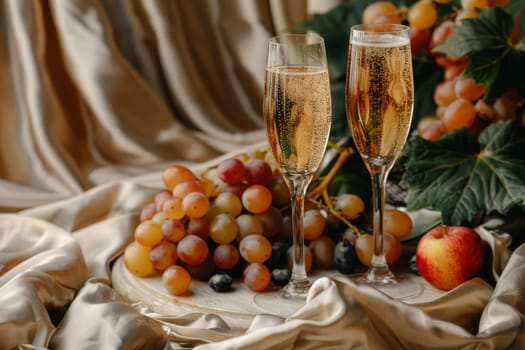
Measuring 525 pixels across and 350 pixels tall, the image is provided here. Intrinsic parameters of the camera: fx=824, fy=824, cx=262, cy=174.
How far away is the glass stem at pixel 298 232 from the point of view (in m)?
1.21

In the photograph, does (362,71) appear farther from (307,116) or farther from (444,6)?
(444,6)

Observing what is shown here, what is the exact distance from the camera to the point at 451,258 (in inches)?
50.1

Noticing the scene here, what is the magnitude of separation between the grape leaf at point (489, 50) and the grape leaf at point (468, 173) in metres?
0.10

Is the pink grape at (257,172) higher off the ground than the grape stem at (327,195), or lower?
higher

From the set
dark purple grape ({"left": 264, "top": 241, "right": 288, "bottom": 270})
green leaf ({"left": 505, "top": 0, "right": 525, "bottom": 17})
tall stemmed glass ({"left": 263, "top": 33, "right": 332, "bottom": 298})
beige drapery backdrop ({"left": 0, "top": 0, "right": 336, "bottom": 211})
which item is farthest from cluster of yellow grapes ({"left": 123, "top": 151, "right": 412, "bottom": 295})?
beige drapery backdrop ({"left": 0, "top": 0, "right": 336, "bottom": 211})

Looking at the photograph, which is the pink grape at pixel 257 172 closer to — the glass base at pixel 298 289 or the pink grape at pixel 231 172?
the pink grape at pixel 231 172

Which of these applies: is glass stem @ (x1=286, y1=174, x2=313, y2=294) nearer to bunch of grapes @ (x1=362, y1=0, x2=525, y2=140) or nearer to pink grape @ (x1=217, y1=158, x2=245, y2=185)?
pink grape @ (x1=217, y1=158, x2=245, y2=185)

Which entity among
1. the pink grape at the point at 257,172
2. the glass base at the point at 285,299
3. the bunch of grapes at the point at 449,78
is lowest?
the glass base at the point at 285,299

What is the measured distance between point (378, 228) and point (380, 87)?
0.79 feet

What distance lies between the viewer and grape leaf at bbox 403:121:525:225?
4.55 feet

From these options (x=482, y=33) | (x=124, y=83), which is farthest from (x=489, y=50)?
(x=124, y=83)

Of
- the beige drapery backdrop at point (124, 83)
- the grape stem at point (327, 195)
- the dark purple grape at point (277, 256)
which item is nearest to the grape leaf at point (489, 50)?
the grape stem at point (327, 195)

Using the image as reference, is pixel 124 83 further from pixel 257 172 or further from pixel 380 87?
pixel 380 87

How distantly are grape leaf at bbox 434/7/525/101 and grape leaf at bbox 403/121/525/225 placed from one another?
101mm
